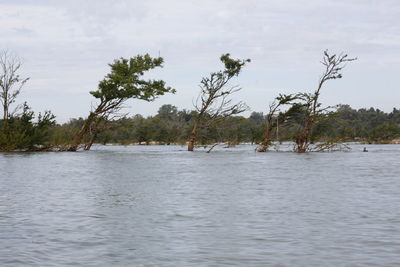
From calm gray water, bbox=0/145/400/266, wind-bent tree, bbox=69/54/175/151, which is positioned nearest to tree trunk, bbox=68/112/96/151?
wind-bent tree, bbox=69/54/175/151

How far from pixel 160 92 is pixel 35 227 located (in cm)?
4649

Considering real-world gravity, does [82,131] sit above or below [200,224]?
above

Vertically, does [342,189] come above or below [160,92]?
below

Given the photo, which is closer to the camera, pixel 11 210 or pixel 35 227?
pixel 35 227

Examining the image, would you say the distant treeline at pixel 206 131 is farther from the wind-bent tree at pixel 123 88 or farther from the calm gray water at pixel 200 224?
the calm gray water at pixel 200 224

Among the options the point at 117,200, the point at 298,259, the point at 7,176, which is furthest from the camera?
the point at 7,176

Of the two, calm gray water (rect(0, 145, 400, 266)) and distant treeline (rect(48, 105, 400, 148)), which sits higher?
distant treeline (rect(48, 105, 400, 148))

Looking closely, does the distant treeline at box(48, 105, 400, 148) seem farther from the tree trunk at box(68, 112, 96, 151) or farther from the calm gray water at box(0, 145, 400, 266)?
the calm gray water at box(0, 145, 400, 266)

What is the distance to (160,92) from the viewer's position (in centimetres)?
5722

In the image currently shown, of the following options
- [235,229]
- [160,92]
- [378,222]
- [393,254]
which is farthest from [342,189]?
[160,92]

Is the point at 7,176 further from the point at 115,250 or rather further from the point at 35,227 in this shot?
the point at 115,250

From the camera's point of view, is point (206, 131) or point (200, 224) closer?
point (200, 224)

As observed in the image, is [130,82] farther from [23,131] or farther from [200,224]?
[200,224]

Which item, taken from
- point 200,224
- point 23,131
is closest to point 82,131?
point 23,131
